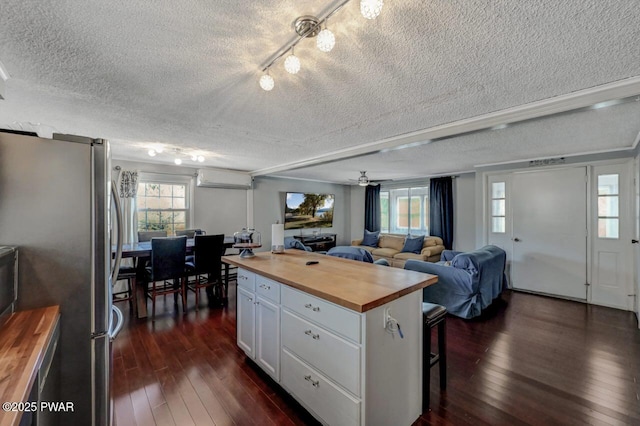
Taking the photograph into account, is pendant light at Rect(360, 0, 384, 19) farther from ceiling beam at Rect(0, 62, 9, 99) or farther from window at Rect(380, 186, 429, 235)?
window at Rect(380, 186, 429, 235)

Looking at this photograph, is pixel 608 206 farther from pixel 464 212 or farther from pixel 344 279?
pixel 344 279

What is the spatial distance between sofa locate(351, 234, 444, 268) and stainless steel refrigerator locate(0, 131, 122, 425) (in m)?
5.25

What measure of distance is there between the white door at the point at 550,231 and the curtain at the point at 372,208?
3.46 m

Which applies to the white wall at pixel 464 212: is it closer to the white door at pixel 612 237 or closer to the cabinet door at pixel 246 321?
the white door at pixel 612 237

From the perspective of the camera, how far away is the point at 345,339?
1.49 meters

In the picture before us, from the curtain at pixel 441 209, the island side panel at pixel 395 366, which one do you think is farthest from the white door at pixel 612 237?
the island side panel at pixel 395 366

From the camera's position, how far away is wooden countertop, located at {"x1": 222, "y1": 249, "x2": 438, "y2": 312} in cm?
149

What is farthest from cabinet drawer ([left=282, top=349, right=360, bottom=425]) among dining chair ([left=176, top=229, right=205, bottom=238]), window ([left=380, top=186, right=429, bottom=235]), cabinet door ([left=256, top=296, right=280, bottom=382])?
window ([left=380, top=186, right=429, bottom=235])

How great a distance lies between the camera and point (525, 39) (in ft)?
4.46

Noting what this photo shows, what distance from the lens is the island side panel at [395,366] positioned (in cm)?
143

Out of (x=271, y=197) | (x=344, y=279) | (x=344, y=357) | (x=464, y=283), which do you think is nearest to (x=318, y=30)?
(x=344, y=279)

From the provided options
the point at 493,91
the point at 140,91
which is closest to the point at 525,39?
the point at 493,91

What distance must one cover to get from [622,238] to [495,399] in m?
3.61

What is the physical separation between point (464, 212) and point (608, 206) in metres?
2.35
